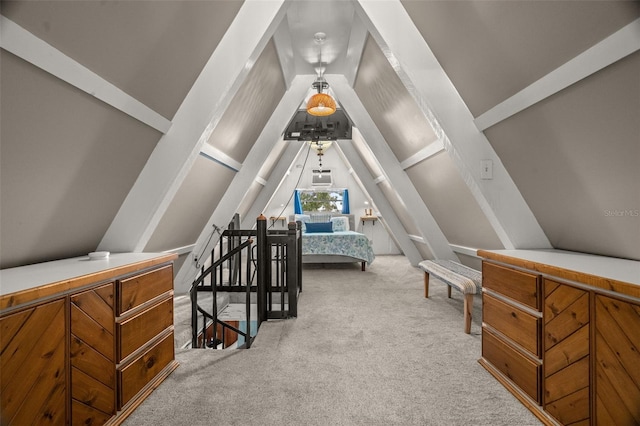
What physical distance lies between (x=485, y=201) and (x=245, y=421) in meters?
1.99

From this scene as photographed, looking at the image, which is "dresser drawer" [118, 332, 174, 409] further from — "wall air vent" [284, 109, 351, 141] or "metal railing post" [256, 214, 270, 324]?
"wall air vent" [284, 109, 351, 141]

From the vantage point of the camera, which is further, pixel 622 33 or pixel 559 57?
pixel 559 57

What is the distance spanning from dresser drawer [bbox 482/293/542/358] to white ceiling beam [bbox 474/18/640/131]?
110 centimetres

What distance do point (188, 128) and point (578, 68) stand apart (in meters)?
2.17

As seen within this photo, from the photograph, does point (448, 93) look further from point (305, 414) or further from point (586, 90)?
point (305, 414)

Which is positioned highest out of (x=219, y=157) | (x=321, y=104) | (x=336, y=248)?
(x=321, y=104)

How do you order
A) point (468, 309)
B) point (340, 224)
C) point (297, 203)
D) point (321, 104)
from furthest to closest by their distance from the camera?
point (297, 203) → point (340, 224) → point (321, 104) → point (468, 309)

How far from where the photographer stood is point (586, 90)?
1341 millimetres

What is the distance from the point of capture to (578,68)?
1328 mm

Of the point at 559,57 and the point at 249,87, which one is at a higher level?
the point at 249,87

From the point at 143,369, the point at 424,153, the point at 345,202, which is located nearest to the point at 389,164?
the point at 424,153

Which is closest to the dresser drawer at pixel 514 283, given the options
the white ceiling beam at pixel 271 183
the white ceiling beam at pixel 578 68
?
the white ceiling beam at pixel 578 68

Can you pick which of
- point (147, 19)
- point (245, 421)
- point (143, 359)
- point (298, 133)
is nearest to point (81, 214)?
point (143, 359)

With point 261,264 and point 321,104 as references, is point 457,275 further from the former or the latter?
point 321,104
